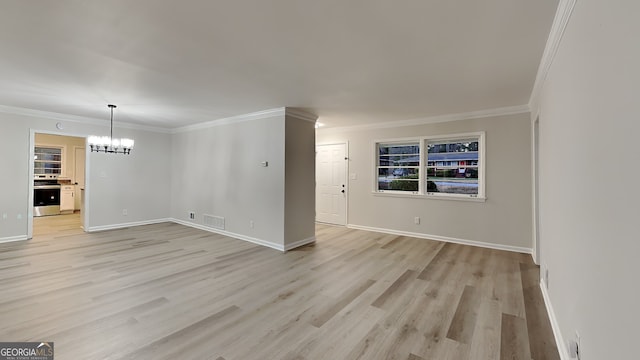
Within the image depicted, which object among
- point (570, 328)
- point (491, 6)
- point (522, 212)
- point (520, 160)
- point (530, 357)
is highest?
→ point (491, 6)

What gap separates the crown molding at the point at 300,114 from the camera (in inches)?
188

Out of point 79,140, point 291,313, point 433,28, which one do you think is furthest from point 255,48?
point 79,140

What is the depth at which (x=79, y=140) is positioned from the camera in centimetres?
886

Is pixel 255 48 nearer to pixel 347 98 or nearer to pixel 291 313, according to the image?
pixel 347 98

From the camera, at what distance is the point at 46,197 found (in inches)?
313

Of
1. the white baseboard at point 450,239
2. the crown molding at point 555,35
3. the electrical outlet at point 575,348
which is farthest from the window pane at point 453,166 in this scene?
the electrical outlet at point 575,348

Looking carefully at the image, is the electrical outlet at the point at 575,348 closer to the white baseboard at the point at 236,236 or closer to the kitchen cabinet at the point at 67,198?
the white baseboard at the point at 236,236

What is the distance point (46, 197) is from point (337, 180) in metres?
8.52

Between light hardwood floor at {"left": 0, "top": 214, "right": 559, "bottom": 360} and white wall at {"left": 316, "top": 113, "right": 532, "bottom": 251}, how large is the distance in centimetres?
45

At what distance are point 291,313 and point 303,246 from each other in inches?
93.6

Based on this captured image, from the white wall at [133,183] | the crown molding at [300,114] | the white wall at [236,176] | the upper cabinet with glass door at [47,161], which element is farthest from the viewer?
the upper cabinet with glass door at [47,161]

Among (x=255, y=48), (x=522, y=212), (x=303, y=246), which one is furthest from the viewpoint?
(x=303, y=246)

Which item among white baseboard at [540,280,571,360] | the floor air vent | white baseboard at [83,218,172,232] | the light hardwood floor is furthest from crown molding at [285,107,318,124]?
white baseboard at [83,218,172,232]

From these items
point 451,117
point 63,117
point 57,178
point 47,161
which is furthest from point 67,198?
point 451,117
